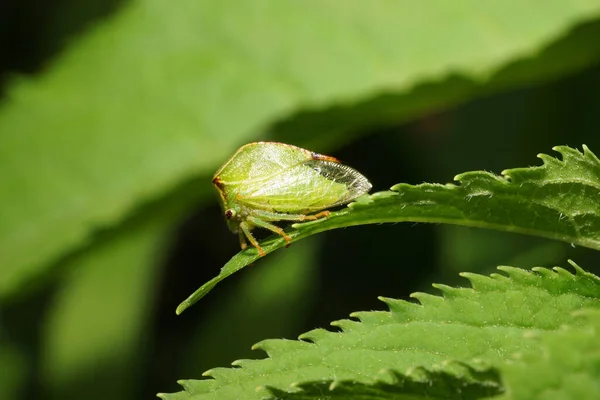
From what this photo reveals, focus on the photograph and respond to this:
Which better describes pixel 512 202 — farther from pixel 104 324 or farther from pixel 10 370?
pixel 10 370

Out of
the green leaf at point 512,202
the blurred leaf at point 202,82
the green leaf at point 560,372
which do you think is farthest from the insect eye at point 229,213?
the green leaf at point 560,372

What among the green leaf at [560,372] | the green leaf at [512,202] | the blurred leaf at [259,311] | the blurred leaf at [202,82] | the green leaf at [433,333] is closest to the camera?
the green leaf at [560,372]

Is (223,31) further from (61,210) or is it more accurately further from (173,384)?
(173,384)

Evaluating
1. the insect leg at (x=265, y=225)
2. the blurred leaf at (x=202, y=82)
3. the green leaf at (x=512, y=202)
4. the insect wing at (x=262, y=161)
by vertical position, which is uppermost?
the blurred leaf at (x=202, y=82)

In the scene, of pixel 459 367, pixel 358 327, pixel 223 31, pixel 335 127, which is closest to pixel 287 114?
pixel 335 127

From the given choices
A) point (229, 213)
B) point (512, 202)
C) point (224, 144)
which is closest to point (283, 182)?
point (229, 213)

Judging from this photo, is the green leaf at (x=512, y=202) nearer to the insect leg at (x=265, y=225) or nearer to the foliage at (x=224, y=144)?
the insect leg at (x=265, y=225)

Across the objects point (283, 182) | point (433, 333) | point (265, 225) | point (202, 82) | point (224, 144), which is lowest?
point (433, 333)
